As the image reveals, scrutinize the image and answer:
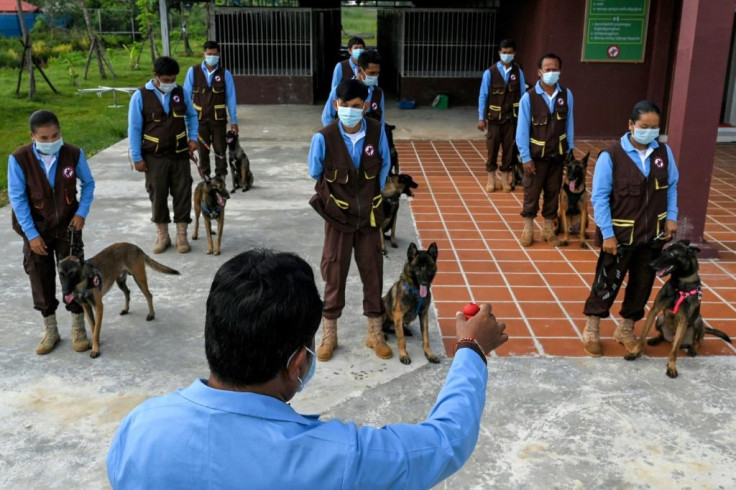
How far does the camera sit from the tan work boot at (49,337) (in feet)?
17.0

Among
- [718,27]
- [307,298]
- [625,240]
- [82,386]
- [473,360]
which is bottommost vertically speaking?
[82,386]

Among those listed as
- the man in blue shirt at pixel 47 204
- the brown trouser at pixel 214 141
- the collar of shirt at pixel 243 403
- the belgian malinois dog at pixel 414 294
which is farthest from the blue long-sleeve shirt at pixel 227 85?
the collar of shirt at pixel 243 403

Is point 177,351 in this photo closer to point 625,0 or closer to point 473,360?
point 473,360

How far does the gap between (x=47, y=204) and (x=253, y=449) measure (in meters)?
4.15

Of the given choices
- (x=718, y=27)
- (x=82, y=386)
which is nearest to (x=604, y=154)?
(x=718, y=27)

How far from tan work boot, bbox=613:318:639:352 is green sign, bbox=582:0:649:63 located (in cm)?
843

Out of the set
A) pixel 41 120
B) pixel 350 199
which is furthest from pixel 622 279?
pixel 41 120

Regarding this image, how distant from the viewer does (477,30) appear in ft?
55.8

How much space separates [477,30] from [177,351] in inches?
541

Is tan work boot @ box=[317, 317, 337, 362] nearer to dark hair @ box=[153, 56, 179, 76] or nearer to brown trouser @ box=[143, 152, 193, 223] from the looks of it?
brown trouser @ box=[143, 152, 193, 223]

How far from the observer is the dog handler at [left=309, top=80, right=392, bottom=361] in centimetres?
491

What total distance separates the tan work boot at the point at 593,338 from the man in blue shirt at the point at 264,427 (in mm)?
3690

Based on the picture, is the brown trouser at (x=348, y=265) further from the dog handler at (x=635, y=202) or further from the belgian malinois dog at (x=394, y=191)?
the belgian malinois dog at (x=394, y=191)

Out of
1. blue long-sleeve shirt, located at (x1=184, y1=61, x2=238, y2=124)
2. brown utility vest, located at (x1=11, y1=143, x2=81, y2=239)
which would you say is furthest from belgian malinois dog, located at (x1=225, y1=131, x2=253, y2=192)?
brown utility vest, located at (x1=11, y1=143, x2=81, y2=239)
